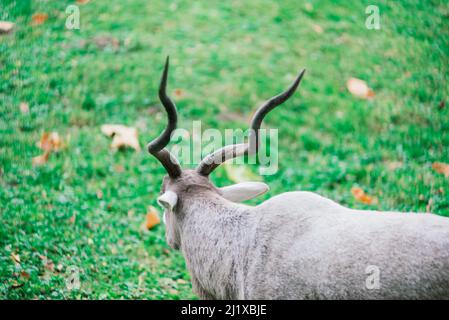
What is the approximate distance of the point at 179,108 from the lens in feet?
29.0

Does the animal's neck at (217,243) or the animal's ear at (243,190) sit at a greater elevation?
the animal's ear at (243,190)

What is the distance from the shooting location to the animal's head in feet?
15.6

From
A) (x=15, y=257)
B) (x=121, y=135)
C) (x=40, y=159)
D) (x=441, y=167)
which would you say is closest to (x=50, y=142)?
(x=40, y=159)

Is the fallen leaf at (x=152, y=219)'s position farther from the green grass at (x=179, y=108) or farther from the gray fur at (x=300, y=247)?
the gray fur at (x=300, y=247)

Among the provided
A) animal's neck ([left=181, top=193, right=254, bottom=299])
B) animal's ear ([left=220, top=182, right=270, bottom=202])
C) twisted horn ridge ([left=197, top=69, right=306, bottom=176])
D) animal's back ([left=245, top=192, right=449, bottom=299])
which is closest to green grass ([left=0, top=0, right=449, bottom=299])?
animal's neck ([left=181, top=193, right=254, bottom=299])

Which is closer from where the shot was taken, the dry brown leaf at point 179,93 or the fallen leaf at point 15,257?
the fallen leaf at point 15,257

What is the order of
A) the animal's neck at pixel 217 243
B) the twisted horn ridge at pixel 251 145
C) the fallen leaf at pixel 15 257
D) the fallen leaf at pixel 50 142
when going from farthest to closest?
the fallen leaf at pixel 50 142 → the fallen leaf at pixel 15 257 → the twisted horn ridge at pixel 251 145 → the animal's neck at pixel 217 243

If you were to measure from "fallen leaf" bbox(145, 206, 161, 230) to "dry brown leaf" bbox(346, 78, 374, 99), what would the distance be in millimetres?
3880

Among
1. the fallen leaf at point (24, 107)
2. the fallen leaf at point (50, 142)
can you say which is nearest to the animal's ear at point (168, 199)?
the fallen leaf at point (50, 142)

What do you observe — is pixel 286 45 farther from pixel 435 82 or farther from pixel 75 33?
pixel 75 33

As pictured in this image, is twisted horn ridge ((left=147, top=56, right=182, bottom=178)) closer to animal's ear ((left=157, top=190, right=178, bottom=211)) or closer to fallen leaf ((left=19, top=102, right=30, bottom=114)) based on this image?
animal's ear ((left=157, top=190, right=178, bottom=211))

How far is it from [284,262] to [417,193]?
3174 millimetres

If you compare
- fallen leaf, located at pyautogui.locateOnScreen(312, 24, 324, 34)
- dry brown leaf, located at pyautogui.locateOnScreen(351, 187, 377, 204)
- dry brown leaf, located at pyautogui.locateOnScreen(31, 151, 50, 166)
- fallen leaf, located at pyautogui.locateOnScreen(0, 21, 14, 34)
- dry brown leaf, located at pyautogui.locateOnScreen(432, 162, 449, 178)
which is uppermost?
fallen leaf, located at pyautogui.locateOnScreen(312, 24, 324, 34)

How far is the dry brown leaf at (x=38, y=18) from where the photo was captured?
10.2 meters
